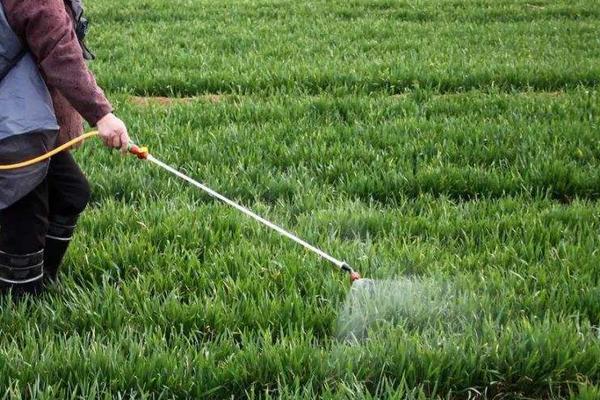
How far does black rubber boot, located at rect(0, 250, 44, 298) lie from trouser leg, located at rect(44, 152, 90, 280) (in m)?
0.18

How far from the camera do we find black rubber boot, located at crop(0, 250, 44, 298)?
3215 millimetres

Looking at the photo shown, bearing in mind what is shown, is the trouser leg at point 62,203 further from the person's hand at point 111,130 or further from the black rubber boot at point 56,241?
the person's hand at point 111,130

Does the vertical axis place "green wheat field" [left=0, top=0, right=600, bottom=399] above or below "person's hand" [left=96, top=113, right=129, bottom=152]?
below

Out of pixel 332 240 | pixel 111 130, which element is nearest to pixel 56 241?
pixel 111 130

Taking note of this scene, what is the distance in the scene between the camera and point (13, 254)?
320 centimetres

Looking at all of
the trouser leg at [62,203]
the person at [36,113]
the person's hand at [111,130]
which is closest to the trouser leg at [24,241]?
the person at [36,113]

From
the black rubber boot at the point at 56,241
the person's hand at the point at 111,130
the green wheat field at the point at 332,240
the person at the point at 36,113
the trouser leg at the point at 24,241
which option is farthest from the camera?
the black rubber boot at the point at 56,241

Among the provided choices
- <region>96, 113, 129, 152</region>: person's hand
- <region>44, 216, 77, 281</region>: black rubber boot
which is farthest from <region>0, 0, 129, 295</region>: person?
<region>44, 216, 77, 281</region>: black rubber boot

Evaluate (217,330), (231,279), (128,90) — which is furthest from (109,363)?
(128,90)

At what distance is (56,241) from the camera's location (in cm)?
345

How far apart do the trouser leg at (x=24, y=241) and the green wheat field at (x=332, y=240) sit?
0.10 metres

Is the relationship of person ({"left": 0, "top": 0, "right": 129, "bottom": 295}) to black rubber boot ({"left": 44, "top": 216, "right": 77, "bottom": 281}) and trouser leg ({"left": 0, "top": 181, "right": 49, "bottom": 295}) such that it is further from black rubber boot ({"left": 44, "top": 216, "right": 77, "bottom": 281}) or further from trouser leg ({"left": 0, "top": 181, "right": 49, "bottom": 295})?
black rubber boot ({"left": 44, "top": 216, "right": 77, "bottom": 281})

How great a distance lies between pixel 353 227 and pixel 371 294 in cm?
94

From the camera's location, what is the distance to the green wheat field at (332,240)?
8.49 ft
